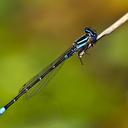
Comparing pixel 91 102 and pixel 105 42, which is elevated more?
pixel 105 42

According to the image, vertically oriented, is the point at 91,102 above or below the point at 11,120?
below

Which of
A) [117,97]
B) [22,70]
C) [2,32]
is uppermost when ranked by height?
[2,32]

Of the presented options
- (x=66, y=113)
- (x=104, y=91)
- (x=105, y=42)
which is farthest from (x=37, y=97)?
(x=105, y=42)

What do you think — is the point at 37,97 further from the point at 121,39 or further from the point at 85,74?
the point at 121,39

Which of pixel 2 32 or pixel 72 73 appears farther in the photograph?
pixel 2 32

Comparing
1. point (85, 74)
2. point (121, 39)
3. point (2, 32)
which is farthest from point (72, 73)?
point (2, 32)

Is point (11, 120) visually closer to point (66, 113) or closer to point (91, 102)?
point (66, 113)
